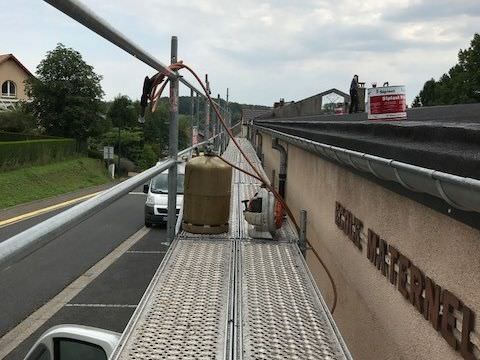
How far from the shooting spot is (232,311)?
10.3ft

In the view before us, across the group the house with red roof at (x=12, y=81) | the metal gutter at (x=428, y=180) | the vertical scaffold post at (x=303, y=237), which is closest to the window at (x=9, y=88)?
the house with red roof at (x=12, y=81)

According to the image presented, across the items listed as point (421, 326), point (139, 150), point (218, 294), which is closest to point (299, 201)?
point (218, 294)

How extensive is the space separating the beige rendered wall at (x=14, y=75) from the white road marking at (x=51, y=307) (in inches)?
261

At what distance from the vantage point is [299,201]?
25.3 ft

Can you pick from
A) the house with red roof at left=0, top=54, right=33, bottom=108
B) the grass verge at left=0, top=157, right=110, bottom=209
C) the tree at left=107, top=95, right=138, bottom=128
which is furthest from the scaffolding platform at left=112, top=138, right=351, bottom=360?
the tree at left=107, top=95, right=138, bottom=128

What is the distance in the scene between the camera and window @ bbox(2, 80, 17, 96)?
7.67ft

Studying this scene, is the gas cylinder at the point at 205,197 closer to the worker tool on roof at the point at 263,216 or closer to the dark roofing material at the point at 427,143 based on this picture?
the worker tool on roof at the point at 263,216

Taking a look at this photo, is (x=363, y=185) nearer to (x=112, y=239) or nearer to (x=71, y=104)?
(x=71, y=104)

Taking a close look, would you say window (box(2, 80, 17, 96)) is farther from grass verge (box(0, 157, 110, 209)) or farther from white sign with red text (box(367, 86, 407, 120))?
grass verge (box(0, 157, 110, 209))

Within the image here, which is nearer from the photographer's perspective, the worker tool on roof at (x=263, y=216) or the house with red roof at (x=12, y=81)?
the house with red roof at (x=12, y=81)

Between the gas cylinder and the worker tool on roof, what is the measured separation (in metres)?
0.29

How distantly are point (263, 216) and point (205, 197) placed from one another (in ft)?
2.19

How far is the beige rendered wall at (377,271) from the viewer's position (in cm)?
229

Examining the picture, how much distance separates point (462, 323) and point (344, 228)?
7.83ft
